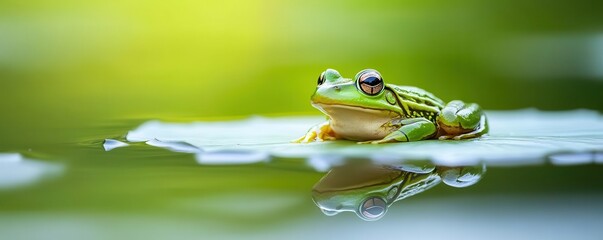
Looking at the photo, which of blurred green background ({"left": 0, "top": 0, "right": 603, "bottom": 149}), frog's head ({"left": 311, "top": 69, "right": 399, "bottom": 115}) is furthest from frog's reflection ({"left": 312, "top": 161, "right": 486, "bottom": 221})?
blurred green background ({"left": 0, "top": 0, "right": 603, "bottom": 149})

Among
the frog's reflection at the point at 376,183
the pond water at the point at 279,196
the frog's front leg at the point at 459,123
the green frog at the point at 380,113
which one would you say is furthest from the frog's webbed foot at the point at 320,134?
the frog's reflection at the point at 376,183

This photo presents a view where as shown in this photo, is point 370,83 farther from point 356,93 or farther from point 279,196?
point 279,196

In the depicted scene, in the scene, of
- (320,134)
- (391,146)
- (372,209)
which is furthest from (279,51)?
(372,209)

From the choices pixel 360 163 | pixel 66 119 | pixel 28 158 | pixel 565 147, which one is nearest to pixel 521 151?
pixel 565 147

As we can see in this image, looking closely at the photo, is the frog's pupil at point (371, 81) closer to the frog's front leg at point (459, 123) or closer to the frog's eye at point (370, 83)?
the frog's eye at point (370, 83)

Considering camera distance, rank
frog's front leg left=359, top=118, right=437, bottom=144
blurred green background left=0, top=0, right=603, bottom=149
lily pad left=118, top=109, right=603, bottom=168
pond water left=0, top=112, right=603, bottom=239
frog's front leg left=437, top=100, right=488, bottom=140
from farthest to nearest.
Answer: blurred green background left=0, top=0, right=603, bottom=149 → frog's front leg left=437, top=100, right=488, bottom=140 → frog's front leg left=359, top=118, right=437, bottom=144 → lily pad left=118, top=109, right=603, bottom=168 → pond water left=0, top=112, right=603, bottom=239

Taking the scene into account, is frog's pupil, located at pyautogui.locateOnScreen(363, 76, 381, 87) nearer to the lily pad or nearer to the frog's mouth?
the frog's mouth

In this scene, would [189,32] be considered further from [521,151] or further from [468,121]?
[521,151]
